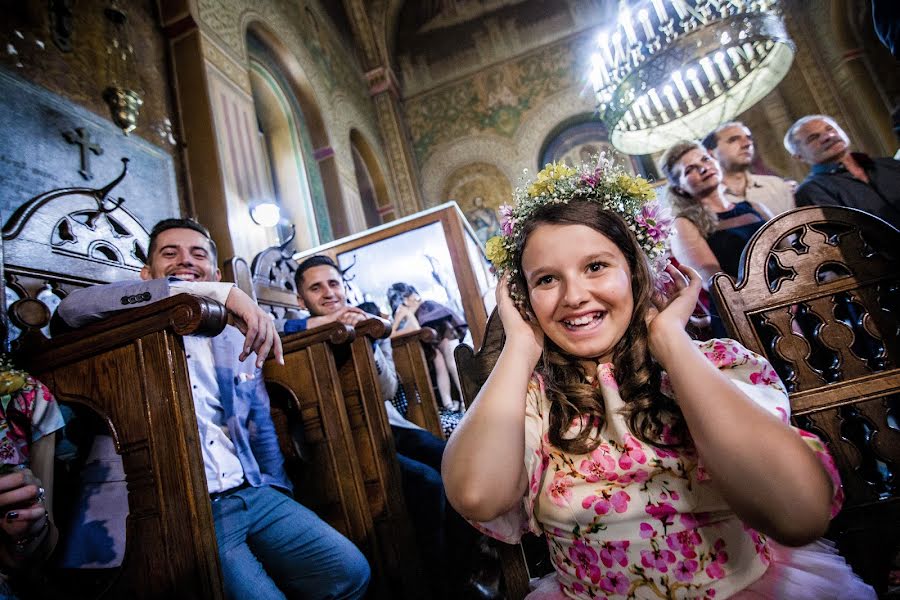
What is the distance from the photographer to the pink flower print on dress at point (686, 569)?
0.88 m

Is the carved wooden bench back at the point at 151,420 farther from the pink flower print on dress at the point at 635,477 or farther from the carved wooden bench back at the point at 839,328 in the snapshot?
the carved wooden bench back at the point at 839,328

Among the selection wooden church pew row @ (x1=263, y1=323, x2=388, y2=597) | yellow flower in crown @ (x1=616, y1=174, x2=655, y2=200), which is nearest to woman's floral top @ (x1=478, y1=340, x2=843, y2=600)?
yellow flower in crown @ (x1=616, y1=174, x2=655, y2=200)

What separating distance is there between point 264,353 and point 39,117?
7.74 ft

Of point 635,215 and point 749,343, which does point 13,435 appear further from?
point 749,343

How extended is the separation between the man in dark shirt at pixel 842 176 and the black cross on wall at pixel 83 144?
4.31 meters

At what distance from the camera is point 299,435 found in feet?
6.07

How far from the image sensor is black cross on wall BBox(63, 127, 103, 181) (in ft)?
8.34

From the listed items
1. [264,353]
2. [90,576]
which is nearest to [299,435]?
[264,353]

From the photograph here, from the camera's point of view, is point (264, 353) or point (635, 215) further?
point (264, 353)

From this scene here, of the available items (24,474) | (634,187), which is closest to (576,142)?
(634,187)

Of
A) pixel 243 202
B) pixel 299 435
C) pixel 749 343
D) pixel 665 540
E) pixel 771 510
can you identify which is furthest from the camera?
pixel 243 202

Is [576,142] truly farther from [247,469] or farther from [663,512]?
[663,512]

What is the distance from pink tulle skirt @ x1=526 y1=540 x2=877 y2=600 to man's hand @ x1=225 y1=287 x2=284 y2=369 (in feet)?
3.59

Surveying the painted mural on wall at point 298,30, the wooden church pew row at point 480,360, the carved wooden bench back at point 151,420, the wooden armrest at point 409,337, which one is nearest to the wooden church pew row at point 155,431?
the carved wooden bench back at point 151,420
